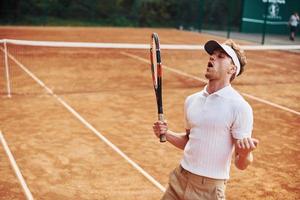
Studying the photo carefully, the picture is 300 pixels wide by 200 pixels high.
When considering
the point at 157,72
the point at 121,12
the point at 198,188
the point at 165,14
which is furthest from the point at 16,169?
the point at 165,14

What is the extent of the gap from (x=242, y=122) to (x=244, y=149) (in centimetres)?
24

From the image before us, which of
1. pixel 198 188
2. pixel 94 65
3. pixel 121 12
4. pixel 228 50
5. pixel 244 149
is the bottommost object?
pixel 94 65

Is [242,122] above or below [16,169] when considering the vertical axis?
above

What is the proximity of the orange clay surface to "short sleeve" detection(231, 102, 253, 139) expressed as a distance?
2845 millimetres

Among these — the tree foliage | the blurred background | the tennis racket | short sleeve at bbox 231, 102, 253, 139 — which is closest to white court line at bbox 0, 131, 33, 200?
the tennis racket

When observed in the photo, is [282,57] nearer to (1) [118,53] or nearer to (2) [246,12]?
(1) [118,53]

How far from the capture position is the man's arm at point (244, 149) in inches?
113

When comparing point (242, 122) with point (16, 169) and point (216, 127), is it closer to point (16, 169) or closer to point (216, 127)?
point (216, 127)

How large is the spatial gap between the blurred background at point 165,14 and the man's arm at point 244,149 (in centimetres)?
2874

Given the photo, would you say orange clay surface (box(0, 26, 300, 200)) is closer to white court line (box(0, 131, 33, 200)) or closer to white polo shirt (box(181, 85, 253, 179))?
white court line (box(0, 131, 33, 200))

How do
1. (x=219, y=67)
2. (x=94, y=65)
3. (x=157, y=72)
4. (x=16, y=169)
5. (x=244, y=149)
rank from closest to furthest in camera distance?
(x=244, y=149)
(x=219, y=67)
(x=157, y=72)
(x=16, y=169)
(x=94, y=65)

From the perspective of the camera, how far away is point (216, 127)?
316 centimetres

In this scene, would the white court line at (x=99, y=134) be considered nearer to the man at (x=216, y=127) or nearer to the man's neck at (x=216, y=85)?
the man at (x=216, y=127)

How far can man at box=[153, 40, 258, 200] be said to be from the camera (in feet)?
10.2
